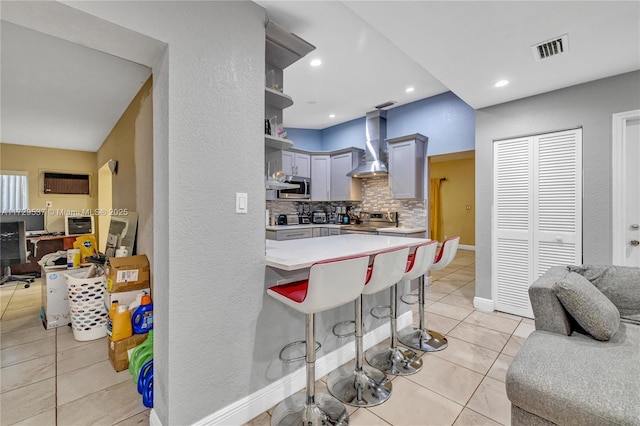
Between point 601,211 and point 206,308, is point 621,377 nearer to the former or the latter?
point 206,308

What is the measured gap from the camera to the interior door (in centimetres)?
262

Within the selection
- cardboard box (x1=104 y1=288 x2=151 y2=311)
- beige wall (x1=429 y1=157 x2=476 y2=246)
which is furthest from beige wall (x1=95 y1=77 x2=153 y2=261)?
beige wall (x1=429 y1=157 x2=476 y2=246)

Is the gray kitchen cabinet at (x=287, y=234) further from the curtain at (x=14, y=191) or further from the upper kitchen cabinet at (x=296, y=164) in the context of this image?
the curtain at (x=14, y=191)

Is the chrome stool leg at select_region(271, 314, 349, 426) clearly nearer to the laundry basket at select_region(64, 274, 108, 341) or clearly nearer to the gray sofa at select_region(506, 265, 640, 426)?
the gray sofa at select_region(506, 265, 640, 426)

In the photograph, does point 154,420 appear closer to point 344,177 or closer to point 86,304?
point 86,304

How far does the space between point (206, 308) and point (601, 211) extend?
3623 millimetres

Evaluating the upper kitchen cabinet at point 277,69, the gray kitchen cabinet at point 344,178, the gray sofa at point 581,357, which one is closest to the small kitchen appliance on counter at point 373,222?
the gray kitchen cabinet at point 344,178

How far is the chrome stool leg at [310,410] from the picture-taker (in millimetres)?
1615

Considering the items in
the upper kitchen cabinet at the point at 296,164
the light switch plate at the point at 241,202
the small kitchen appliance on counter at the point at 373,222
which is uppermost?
the upper kitchen cabinet at the point at 296,164

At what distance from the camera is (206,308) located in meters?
1.51

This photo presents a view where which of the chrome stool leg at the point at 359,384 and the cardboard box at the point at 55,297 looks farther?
the cardboard box at the point at 55,297

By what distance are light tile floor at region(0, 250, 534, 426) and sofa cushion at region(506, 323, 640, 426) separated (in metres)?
0.57

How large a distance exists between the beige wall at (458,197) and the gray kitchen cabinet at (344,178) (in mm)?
3327

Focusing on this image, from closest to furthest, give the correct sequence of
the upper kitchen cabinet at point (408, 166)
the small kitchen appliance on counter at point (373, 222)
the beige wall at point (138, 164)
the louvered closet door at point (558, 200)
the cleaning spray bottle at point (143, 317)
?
1. the cleaning spray bottle at point (143, 317)
2. the beige wall at point (138, 164)
3. the louvered closet door at point (558, 200)
4. the upper kitchen cabinet at point (408, 166)
5. the small kitchen appliance on counter at point (373, 222)
